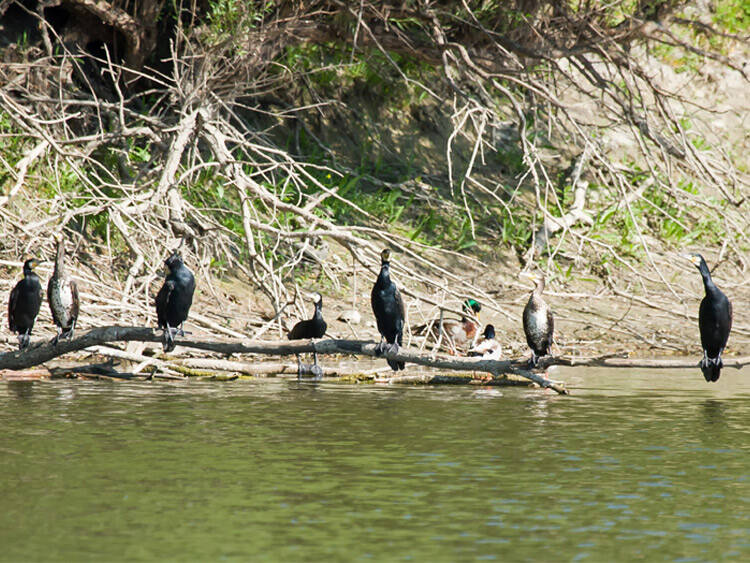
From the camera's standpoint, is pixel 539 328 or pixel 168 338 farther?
pixel 539 328

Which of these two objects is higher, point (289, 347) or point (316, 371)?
point (289, 347)

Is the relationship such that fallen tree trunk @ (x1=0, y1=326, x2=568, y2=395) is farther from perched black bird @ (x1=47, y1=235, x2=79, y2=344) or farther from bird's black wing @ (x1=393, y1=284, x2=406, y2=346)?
bird's black wing @ (x1=393, y1=284, x2=406, y2=346)

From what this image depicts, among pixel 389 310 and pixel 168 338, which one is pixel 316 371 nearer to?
pixel 389 310

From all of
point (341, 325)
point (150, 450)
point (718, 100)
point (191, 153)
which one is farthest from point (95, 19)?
point (718, 100)

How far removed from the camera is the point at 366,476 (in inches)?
233

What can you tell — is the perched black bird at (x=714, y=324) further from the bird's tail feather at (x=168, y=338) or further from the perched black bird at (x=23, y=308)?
the perched black bird at (x=23, y=308)

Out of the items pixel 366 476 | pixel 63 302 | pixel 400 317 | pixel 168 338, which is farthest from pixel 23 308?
pixel 366 476

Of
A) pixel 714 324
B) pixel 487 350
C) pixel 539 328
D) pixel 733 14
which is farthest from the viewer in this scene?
pixel 733 14

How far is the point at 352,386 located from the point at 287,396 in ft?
3.20

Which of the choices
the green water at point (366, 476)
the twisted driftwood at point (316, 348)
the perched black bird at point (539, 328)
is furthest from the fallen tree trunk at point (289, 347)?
the perched black bird at point (539, 328)

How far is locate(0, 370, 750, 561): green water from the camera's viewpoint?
180 inches

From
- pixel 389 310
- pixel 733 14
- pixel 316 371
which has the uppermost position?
pixel 733 14

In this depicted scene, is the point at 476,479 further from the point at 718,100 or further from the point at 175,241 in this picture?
the point at 718,100

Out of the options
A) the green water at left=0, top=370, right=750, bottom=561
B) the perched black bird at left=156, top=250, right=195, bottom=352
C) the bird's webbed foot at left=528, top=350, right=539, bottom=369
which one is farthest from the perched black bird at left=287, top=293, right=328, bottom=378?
the bird's webbed foot at left=528, top=350, right=539, bottom=369
